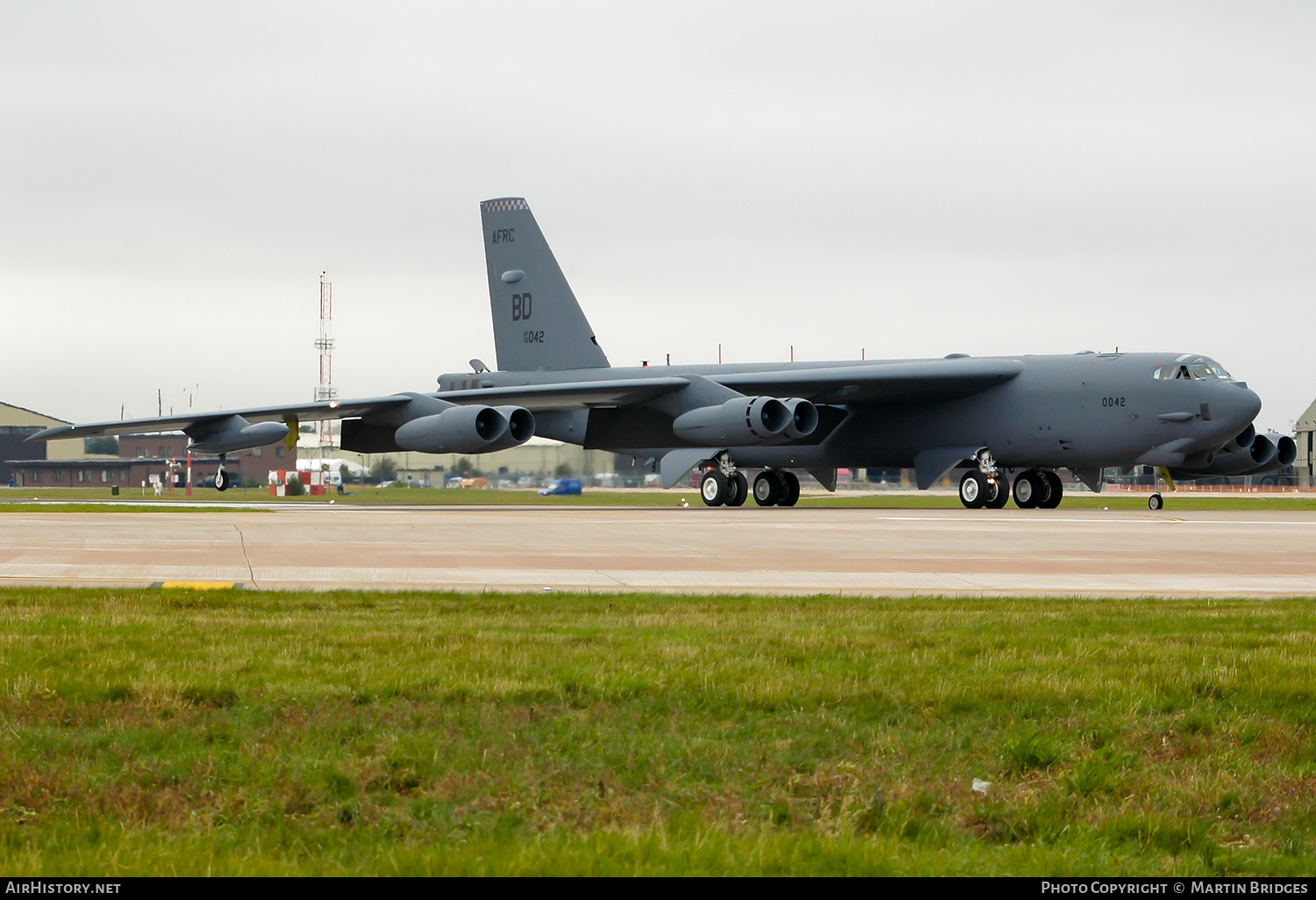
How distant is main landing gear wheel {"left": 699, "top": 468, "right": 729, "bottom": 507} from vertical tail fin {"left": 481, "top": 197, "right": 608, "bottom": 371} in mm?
5739

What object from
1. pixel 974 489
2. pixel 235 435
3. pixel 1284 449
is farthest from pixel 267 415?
pixel 1284 449

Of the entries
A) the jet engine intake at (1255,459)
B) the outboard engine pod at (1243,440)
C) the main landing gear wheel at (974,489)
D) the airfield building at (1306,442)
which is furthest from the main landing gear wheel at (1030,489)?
the airfield building at (1306,442)

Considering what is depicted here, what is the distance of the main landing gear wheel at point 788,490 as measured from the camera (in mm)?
36812

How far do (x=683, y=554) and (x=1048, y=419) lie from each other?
17.7m

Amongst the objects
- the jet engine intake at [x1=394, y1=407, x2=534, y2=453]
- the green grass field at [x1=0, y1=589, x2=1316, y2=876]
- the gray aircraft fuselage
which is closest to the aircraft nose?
the gray aircraft fuselage

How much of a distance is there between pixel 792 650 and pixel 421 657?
200 cm

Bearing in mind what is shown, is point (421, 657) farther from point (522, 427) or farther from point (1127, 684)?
point (522, 427)

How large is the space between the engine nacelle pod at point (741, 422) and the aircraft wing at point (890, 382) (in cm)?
196

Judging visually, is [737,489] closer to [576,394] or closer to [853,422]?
[853,422]

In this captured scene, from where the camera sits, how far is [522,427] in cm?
3297

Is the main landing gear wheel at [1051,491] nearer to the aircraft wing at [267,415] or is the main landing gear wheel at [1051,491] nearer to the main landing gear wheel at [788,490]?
the main landing gear wheel at [788,490]

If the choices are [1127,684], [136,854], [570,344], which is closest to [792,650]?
[1127,684]

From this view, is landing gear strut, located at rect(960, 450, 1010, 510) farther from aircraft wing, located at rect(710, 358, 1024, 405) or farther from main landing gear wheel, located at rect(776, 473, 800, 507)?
main landing gear wheel, located at rect(776, 473, 800, 507)

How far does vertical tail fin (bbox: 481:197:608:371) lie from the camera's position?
133 feet
